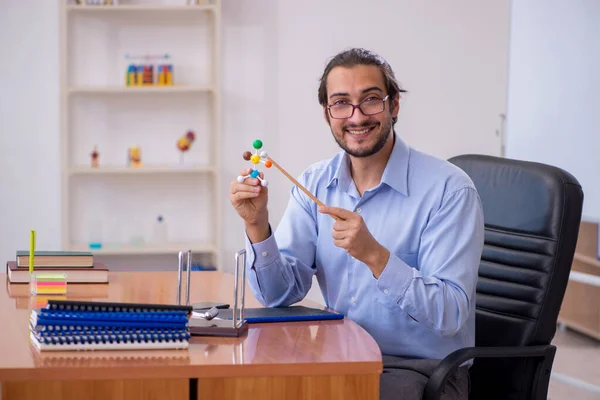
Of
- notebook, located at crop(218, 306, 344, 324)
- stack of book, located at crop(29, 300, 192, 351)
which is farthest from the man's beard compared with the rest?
stack of book, located at crop(29, 300, 192, 351)

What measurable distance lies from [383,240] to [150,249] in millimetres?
2496

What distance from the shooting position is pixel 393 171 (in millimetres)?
2178

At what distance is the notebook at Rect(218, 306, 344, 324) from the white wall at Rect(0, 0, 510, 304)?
108 inches

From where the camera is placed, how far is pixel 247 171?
1947mm

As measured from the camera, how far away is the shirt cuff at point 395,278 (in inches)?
74.9

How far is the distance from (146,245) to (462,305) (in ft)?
9.20

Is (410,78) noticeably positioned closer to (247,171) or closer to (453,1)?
(453,1)

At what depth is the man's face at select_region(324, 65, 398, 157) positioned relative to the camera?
85.0 inches

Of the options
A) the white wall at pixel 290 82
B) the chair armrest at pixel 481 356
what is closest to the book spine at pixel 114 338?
the chair armrest at pixel 481 356

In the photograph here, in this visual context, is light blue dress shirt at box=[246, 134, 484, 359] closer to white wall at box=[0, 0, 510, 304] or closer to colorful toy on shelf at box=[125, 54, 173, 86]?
colorful toy on shelf at box=[125, 54, 173, 86]

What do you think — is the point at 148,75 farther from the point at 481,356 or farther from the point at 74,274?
the point at 481,356

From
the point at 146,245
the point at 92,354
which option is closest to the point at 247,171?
the point at 92,354

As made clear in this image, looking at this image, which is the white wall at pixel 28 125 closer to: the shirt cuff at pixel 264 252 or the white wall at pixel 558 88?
the white wall at pixel 558 88

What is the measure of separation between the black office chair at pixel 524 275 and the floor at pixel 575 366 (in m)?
1.10
